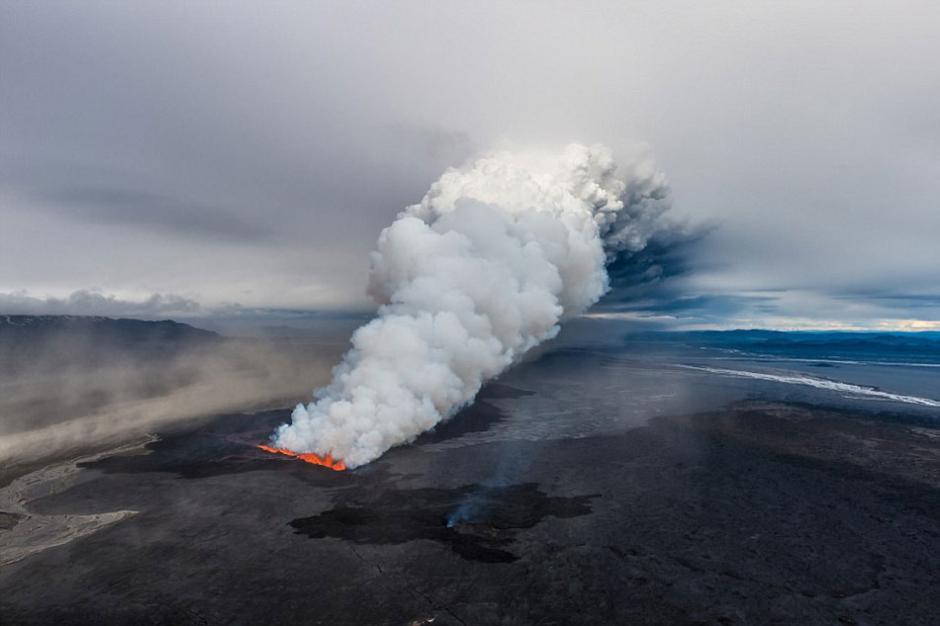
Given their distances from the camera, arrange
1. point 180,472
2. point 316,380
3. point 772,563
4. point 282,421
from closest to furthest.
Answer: point 772,563, point 180,472, point 282,421, point 316,380

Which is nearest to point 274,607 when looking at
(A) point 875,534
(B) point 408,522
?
(B) point 408,522

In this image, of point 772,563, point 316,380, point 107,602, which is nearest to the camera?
point 107,602

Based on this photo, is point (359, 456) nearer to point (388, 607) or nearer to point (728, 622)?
point (388, 607)

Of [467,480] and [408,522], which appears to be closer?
[408,522]

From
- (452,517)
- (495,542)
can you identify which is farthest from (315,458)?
(495,542)

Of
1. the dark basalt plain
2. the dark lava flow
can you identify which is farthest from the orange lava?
the dark lava flow

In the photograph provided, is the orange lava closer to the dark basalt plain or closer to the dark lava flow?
the dark basalt plain
